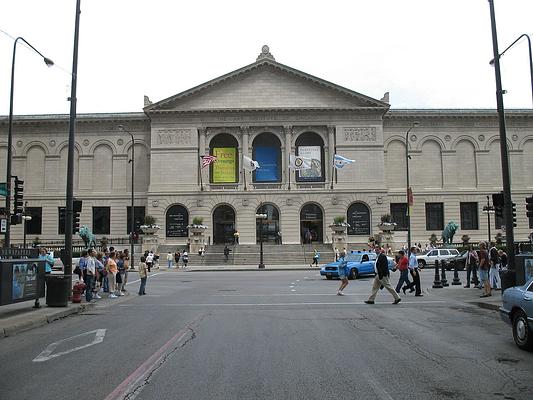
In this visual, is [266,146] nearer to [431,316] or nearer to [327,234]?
[327,234]

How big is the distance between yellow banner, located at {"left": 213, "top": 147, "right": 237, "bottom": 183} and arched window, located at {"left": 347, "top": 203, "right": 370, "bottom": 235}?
13.6 meters

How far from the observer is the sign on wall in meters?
59.8

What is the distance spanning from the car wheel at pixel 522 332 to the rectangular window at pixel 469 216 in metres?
55.2

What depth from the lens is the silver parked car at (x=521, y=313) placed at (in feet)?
29.5

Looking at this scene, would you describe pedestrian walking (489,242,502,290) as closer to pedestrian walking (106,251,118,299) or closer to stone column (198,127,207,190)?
pedestrian walking (106,251,118,299)

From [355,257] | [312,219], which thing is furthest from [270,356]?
[312,219]

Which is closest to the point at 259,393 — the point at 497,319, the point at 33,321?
the point at 33,321

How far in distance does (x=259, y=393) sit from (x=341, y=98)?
184 ft

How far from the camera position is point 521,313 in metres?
9.34

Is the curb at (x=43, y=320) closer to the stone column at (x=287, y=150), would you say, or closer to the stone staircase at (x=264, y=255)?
the stone staircase at (x=264, y=255)

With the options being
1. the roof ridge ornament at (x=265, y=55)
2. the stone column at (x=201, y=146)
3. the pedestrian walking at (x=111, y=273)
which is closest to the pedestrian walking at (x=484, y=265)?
the pedestrian walking at (x=111, y=273)

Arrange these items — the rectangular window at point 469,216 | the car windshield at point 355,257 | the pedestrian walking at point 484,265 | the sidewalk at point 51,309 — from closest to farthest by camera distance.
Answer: the sidewalk at point 51,309 → the pedestrian walking at point 484,265 → the car windshield at point 355,257 → the rectangular window at point 469,216

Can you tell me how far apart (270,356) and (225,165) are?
52055 mm

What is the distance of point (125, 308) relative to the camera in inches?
658
